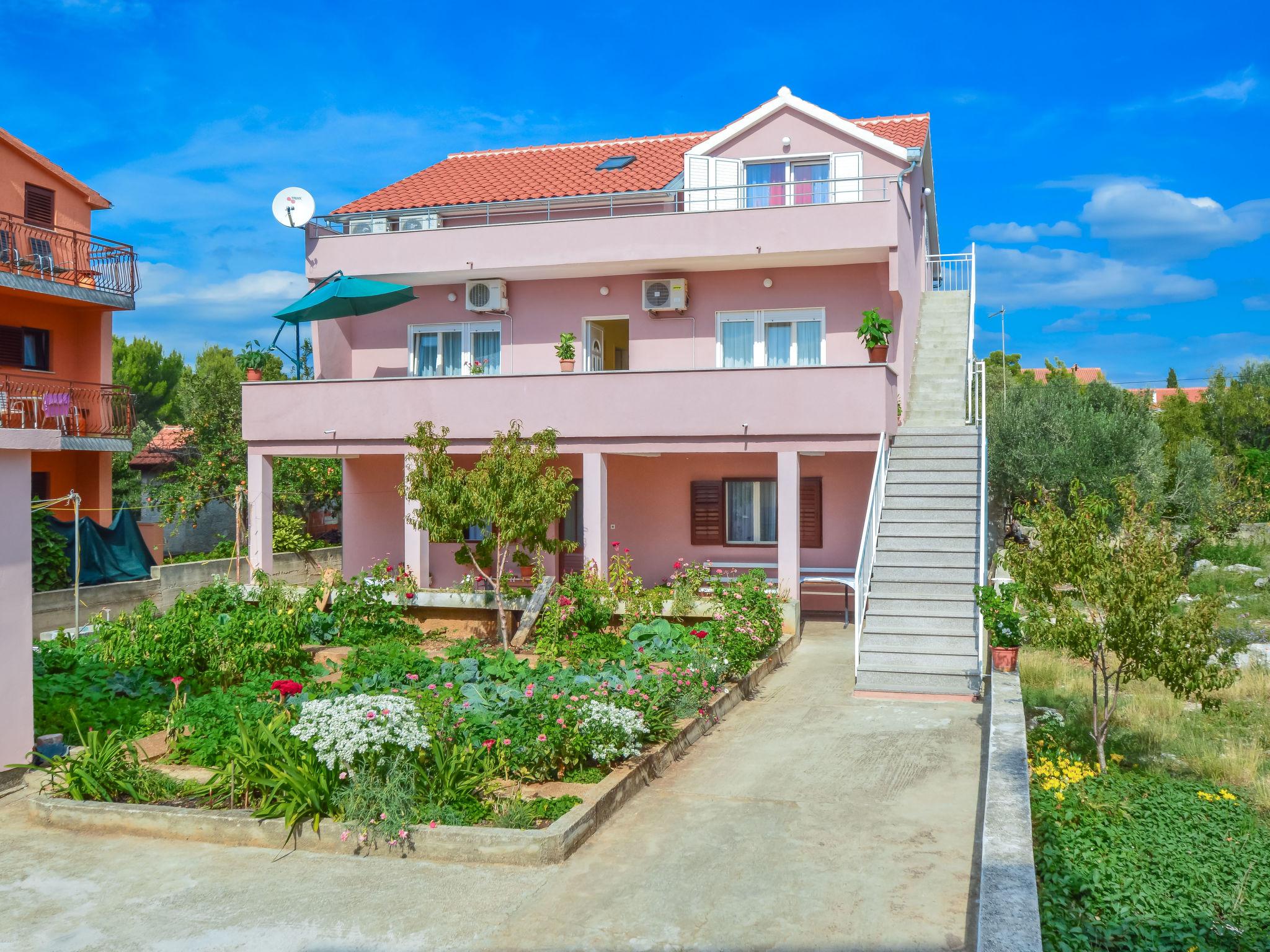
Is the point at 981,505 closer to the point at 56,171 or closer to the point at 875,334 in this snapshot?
Answer: the point at 875,334

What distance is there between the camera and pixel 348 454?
18.0 meters

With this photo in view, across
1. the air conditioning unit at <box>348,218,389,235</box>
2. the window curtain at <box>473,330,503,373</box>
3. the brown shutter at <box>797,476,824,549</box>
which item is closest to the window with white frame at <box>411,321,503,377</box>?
the window curtain at <box>473,330,503,373</box>

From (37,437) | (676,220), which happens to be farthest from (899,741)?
(676,220)

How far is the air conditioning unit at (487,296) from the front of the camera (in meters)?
19.6

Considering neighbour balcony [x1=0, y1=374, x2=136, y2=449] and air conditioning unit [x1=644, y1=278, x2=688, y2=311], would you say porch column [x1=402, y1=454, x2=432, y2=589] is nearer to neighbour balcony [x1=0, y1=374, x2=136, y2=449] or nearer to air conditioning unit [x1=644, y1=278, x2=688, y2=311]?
air conditioning unit [x1=644, y1=278, x2=688, y2=311]

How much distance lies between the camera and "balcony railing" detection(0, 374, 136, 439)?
22188 millimetres

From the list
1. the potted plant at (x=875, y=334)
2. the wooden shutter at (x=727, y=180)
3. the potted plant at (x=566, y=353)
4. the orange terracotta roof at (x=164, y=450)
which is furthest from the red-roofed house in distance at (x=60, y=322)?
the potted plant at (x=875, y=334)

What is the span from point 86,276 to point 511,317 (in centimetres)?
1181

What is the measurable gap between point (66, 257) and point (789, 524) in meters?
19.1

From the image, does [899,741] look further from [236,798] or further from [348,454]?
[348,454]

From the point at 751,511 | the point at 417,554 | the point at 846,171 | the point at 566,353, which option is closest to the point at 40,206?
the point at 417,554

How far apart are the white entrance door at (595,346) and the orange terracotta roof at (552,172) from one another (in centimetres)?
251

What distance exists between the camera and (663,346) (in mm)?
19469

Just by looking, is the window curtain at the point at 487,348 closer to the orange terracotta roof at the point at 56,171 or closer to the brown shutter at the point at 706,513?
the brown shutter at the point at 706,513
